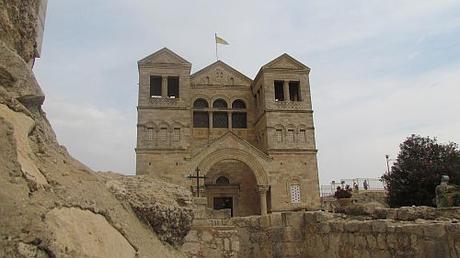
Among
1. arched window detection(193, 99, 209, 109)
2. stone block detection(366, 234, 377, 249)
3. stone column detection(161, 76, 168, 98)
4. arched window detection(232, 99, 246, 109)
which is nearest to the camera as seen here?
stone block detection(366, 234, 377, 249)

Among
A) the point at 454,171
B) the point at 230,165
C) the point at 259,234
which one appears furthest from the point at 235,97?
the point at 259,234

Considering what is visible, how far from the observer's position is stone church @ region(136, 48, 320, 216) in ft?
74.8

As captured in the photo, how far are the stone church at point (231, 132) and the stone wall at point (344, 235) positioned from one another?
14641 millimetres

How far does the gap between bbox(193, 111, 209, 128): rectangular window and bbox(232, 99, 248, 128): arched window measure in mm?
2060

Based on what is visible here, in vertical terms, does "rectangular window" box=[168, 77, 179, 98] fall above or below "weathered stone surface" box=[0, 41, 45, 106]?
above

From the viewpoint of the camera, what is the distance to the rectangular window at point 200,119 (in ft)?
87.0

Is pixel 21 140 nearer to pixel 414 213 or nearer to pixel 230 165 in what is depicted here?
pixel 414 213

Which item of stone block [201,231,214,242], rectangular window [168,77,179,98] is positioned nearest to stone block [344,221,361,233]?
stone block [201,231,214,242]

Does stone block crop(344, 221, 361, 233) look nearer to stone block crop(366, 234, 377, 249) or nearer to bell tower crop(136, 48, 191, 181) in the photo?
stone block crop(366, 234, 377, 249)

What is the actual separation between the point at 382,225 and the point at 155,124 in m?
19.8

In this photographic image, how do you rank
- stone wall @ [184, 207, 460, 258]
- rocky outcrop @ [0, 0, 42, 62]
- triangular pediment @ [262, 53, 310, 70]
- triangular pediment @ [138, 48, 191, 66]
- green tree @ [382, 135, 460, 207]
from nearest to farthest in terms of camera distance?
rocky outcrop @ [0, 0, 42, 62]
stone wall @ [184, 207, 460, 258]
green tree @ [382, 135, 460, 207]
triangular pediment @ [138, 48, 191, 66]
triangular pediment @ [262, 53, 310, 70]

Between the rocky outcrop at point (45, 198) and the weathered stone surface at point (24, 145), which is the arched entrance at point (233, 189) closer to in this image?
the rocky outcrop at point (45, 198)

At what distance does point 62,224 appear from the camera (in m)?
1.69

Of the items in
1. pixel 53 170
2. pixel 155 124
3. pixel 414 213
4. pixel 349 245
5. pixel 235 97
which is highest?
pixel 235 97
